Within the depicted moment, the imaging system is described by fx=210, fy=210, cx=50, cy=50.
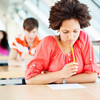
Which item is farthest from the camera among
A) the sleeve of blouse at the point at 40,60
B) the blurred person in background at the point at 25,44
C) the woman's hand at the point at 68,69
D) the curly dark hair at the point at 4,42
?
the curly dark hair at the point at 4,42

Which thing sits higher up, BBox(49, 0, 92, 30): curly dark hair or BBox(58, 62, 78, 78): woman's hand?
BBox(49, 0, 92, 30): curly dark hair

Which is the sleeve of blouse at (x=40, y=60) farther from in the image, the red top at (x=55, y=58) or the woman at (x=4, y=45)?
the woman at (x=4, y=45)

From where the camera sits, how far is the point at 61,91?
130cm

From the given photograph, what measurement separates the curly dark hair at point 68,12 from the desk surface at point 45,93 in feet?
1.55

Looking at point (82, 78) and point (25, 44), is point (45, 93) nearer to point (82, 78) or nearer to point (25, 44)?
point (82, 78)

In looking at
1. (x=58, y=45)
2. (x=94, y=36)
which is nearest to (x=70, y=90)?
(x=58, y=45)

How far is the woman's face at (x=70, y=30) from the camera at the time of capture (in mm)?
1436

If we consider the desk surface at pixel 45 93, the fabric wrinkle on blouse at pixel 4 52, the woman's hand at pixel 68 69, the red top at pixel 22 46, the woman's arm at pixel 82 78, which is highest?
the red top at pixel 22 46

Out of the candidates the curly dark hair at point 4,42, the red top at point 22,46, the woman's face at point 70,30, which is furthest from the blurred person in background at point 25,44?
the curly dark hair at point 4,42

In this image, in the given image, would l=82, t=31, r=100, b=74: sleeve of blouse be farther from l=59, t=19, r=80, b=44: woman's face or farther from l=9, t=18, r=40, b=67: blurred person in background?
l=9, t=18, r=40, b=67: blurred person in background

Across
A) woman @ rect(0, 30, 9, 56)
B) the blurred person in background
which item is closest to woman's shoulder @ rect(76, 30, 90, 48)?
the blurred person in background

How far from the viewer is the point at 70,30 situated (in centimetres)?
143

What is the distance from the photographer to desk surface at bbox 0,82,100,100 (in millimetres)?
1156

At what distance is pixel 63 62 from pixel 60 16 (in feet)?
1.09
